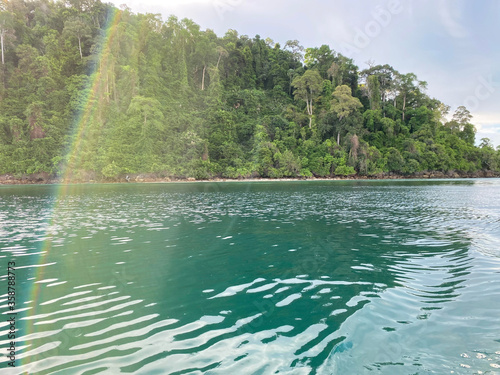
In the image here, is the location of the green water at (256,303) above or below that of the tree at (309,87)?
below

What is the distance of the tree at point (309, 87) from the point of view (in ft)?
311

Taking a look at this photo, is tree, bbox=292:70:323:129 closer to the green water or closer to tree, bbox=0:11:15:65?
the green water

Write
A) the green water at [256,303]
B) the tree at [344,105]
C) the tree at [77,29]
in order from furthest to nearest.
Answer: the tree at [77,29] < the tree at [344,105] < the green water at [256,303]

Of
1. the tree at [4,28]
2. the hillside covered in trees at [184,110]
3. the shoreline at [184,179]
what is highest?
the tree at [4,28]

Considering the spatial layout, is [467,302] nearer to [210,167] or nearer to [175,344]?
[175,344]

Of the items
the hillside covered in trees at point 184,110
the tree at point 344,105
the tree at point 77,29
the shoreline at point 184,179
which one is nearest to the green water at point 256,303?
the shoreline at point 184,179

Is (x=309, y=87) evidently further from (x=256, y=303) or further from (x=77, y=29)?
(x=256, y=303)

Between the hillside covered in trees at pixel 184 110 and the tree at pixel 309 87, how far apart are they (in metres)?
0.43

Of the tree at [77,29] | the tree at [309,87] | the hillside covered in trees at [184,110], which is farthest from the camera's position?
Answer: the tree at [309,87]

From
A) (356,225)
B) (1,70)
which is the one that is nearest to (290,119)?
(356,225)

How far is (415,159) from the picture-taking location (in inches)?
3374

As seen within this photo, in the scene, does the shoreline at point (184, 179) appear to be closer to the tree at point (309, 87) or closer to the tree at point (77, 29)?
the tree at point (309, 87)

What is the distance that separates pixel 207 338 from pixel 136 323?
156 centimetres

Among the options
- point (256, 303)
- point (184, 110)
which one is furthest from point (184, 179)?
point (256, 303)
